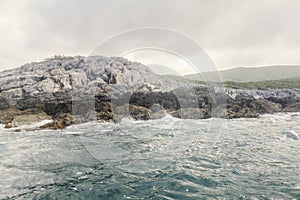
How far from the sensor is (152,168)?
8234mm

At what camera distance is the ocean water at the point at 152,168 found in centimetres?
626

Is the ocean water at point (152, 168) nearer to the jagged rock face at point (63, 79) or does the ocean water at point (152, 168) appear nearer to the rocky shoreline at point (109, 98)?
the rocky shoreline at point (109, 98)

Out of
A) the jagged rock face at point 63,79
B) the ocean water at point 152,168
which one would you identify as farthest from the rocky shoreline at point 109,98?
the ocean water at point 152,168

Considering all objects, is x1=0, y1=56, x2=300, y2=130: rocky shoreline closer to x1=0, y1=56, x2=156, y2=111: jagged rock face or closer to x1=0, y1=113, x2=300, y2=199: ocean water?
x1=0, y1=56, x2=156, y2=111: jagged rock face

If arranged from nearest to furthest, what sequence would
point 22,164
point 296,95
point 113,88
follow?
point 22,164 < point 113,88 < point 296,95

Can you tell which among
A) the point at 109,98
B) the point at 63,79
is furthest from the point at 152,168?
the point at 63,79

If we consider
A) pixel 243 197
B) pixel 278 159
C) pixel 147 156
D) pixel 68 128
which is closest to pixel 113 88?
pixel 68 128

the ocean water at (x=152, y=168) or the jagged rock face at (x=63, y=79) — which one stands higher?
the jagged rock face at (x=63, y=79)

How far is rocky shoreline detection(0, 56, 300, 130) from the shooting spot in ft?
74.3

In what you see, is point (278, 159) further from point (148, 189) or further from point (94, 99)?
point (94, 99)

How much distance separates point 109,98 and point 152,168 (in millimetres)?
19197

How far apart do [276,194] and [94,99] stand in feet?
71.8

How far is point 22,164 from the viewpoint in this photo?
352 inches

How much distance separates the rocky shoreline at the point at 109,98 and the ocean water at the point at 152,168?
841cm
